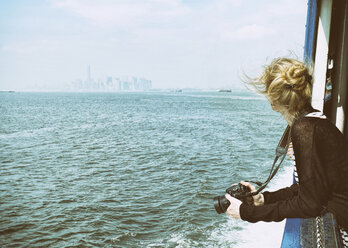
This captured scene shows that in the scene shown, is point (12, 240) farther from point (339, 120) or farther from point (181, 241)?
point (339, 120)

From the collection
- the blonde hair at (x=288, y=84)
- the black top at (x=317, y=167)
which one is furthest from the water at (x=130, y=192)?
the black top at (x=317, y=167)

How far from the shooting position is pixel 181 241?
8.98m

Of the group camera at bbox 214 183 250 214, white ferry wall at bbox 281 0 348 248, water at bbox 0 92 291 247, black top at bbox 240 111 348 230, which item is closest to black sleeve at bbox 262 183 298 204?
camera at bbox 214 183 250 214

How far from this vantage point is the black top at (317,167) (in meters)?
1.57

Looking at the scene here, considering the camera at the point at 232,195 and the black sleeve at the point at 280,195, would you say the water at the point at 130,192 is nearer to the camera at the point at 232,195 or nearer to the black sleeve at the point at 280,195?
the black sleeve at the point at 280,195

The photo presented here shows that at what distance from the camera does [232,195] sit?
84.3 inches

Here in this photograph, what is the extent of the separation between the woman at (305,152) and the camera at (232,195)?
0.30 feet

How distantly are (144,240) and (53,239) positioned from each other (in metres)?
2.83

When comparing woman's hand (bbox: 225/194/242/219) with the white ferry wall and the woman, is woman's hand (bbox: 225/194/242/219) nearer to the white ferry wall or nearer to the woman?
the woman

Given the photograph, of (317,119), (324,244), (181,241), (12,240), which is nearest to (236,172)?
(181,241)

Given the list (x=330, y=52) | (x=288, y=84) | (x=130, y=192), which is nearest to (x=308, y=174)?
(x=288, y=84)

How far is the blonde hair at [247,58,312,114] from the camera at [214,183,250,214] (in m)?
0.65

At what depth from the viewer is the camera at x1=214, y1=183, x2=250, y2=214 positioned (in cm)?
202

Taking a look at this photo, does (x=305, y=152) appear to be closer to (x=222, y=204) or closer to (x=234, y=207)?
(x=234, y=207)
